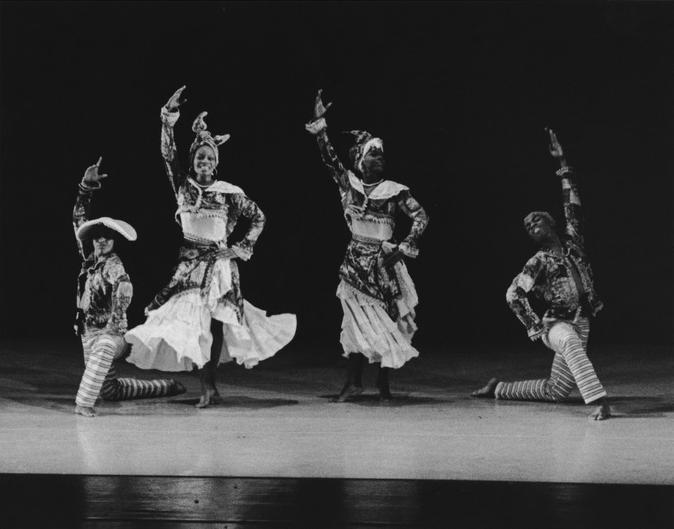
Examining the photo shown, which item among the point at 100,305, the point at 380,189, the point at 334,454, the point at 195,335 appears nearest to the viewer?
the point at 334,454

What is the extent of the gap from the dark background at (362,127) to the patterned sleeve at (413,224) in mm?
1882

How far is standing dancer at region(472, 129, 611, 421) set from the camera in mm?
5980

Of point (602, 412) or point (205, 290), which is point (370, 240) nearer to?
point (205, 290)

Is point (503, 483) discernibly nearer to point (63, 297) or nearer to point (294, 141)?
point (294, 141)

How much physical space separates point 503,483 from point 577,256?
7.40 ft


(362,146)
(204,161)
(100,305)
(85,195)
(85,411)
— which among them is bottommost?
(85,411)

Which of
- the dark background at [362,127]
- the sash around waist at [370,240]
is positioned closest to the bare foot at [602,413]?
the sash around waist at [370,240]

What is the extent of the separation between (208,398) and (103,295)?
0.69 meters

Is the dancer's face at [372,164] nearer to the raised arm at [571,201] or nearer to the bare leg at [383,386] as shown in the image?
the raised arm at [571,201]

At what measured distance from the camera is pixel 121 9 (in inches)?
307

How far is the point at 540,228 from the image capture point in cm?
605

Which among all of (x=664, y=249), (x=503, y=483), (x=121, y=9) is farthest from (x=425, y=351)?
(x=503, y=483)

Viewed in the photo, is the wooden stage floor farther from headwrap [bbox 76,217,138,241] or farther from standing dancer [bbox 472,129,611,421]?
headwrap [bbox 76,217,138,241]

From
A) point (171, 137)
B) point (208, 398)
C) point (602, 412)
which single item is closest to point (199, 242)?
point (171, 137)
